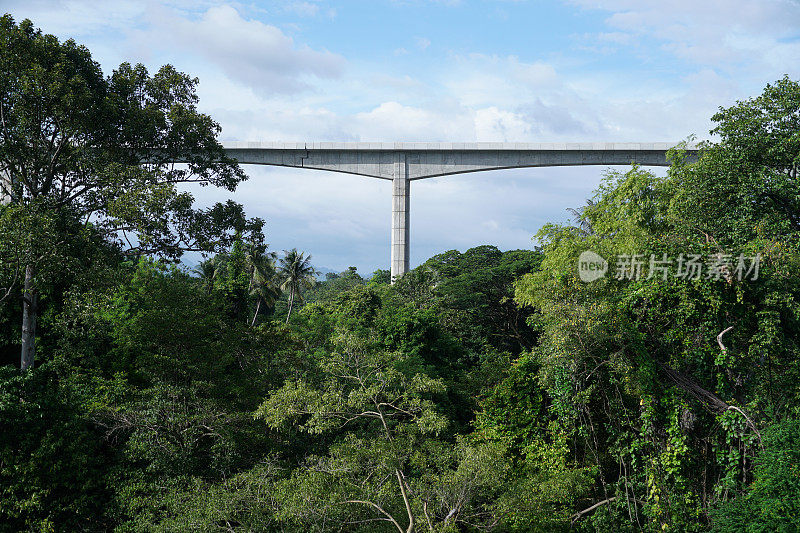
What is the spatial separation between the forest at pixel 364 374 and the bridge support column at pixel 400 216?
651 inches

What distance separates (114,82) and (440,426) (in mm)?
10664

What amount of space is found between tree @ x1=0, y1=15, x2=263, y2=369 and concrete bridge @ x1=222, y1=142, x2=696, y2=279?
1624cm

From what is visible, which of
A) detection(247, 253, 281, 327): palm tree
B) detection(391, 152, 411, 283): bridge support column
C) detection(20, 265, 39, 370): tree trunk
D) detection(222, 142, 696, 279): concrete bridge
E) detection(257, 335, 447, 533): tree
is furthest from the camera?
detection(247, 253, 281, 327): palm tree

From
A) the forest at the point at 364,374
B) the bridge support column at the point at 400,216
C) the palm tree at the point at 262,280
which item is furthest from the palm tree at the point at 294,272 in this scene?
the forest at the point at 364,374

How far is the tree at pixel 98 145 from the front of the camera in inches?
499

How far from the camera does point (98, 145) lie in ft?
46.4

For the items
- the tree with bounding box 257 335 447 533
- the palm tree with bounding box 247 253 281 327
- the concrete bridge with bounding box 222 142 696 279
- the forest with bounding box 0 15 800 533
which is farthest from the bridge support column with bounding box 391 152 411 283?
the tree with bounding box 257 335 447 533

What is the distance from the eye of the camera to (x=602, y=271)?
12430 mm

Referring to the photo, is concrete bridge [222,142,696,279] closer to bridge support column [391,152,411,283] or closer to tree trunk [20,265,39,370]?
bridge support column [391,152,411,283]

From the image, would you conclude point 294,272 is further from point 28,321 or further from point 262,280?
point 28,321

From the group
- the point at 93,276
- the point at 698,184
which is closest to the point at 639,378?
the point at 698,184

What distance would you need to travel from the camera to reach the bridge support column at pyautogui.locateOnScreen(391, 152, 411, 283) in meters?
32.5

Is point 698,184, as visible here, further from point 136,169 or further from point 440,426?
point 136,169

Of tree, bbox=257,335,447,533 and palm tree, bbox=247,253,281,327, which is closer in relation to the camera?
tree, bbox=257,335,447,533
